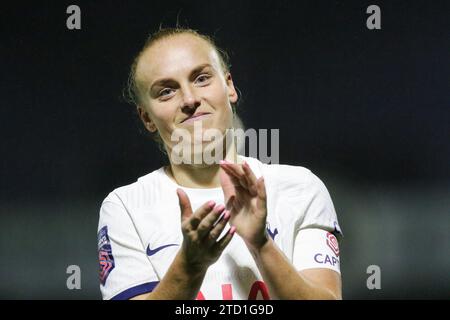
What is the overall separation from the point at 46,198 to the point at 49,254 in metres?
0.19

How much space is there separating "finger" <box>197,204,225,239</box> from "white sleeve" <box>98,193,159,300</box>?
25 cm

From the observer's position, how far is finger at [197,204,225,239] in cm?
96

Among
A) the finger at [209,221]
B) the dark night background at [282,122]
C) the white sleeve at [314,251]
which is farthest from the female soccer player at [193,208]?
the dark night background at [282,122]

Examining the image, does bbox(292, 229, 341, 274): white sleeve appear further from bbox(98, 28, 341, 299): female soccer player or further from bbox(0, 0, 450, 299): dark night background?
bbox(0, 0, 450, 299): dark night background

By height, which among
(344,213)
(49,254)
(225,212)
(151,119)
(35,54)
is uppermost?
(35,54)

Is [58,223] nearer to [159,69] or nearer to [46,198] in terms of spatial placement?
[46,198]

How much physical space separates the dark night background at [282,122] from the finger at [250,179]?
0.93m

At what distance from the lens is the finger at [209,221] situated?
0.96 metres

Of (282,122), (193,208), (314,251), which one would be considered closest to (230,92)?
(193,208)

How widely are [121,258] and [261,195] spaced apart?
341 millimetres

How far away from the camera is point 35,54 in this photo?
203cm

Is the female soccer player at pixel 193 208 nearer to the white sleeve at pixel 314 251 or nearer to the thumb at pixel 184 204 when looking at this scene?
the white sleeve at pixel 314 251

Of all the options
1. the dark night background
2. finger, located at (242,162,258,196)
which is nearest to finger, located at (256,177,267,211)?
finger, located at (242,162,258,196)

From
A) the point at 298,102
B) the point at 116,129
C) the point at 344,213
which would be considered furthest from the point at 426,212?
the point at 116,129
